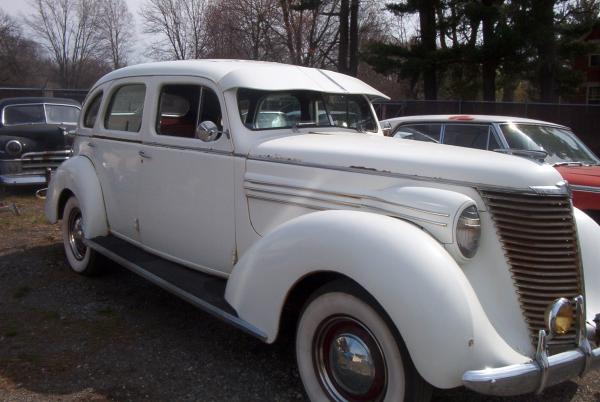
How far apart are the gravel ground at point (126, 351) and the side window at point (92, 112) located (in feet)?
4.79

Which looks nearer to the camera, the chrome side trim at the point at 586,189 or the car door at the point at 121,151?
the car door at the point at 121,151

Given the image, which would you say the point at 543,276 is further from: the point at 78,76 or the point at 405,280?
the point at 78,76

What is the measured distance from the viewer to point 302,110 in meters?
4.26

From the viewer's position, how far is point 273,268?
3096 millimetres

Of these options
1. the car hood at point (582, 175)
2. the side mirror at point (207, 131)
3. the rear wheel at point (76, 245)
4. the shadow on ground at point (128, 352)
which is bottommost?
the shadow on ground at point (128, 352)

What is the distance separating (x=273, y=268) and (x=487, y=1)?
19.8 metres

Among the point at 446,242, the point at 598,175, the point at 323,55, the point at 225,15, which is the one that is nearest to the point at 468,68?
the point at 323,55

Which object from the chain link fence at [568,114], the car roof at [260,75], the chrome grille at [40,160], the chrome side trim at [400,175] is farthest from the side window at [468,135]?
the chain link fence at [568,114]

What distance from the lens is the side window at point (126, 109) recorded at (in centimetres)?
471

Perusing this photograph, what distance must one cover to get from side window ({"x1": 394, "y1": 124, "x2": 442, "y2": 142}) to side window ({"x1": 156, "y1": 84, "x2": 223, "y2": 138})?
13.0ft

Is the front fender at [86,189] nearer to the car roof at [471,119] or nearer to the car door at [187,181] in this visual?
the car door at [187,181]

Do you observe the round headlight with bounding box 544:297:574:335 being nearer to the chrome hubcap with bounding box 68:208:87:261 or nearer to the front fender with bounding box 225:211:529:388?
the front fender with bounding box 225:211:529:388

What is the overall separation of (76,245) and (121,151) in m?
1.38

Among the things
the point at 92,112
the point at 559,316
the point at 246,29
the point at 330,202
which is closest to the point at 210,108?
the point at 330,202
